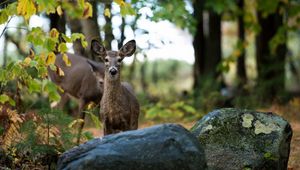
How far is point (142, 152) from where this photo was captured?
6.66 metres

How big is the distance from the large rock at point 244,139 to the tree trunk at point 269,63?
7.86 meters

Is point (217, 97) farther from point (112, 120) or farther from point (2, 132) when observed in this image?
point (2, 132)

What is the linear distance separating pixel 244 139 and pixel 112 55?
7.79 feet

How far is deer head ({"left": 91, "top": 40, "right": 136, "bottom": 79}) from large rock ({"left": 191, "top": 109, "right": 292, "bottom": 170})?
159 cm

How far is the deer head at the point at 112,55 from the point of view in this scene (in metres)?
9.16

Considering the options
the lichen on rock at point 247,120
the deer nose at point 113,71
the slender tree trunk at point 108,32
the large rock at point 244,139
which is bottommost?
the large rock at point 244,139

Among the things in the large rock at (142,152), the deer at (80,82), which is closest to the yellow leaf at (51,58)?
the large rock at (142,152)

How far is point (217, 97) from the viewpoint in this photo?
49.9 ft

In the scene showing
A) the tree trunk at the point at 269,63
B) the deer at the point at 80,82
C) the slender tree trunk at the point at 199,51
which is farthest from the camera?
the slender tree trunk at the point at 199,51

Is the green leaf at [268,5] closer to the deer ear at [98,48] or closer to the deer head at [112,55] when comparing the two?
the deer head at [112,55]

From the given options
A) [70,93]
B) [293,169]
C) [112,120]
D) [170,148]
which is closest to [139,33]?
[70,93]

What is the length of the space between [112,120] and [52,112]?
2.91 feet

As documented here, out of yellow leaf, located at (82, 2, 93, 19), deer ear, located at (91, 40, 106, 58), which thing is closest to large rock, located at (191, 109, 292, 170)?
yellow leaf, located at (82, 2, 93, 19)

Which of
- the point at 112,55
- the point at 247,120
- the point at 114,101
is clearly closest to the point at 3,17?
the point at 112,55
